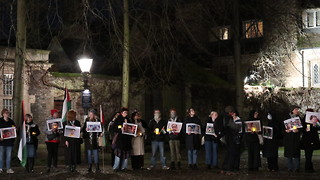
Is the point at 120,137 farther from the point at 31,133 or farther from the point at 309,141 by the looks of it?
the point at 309,141

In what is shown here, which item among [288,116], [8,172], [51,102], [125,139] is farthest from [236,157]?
[51,102]

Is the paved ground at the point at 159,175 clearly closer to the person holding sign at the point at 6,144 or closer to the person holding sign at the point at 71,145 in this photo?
the person holding sign at the point at 71,145

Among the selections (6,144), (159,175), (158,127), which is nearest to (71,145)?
(6,144)

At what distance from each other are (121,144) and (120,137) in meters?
0.23

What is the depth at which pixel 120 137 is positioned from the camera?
58.7 ft

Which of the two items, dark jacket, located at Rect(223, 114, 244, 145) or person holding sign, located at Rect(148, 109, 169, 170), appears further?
person holding sign, located at Rect(148, 109, 169, 170)

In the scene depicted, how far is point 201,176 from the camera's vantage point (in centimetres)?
1622

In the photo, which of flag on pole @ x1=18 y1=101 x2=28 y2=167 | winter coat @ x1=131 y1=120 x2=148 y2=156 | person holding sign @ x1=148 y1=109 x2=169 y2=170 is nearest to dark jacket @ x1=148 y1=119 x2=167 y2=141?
person holding sign @ x1=148 y1=109 x2=169 y2=170

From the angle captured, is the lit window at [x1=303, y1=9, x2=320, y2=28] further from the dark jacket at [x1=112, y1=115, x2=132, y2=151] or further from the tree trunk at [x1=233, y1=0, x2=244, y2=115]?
the dark jacket at [x1=112, y1=115, x2=132, y2=151]

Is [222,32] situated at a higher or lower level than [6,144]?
higher

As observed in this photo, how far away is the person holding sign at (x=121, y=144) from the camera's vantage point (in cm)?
1781

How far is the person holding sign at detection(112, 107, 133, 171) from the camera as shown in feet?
58.4

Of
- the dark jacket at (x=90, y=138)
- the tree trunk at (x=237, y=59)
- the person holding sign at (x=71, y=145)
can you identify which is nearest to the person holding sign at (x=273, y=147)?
the dark jacket at (x=90, y=138)

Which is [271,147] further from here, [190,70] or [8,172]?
[190,70]
